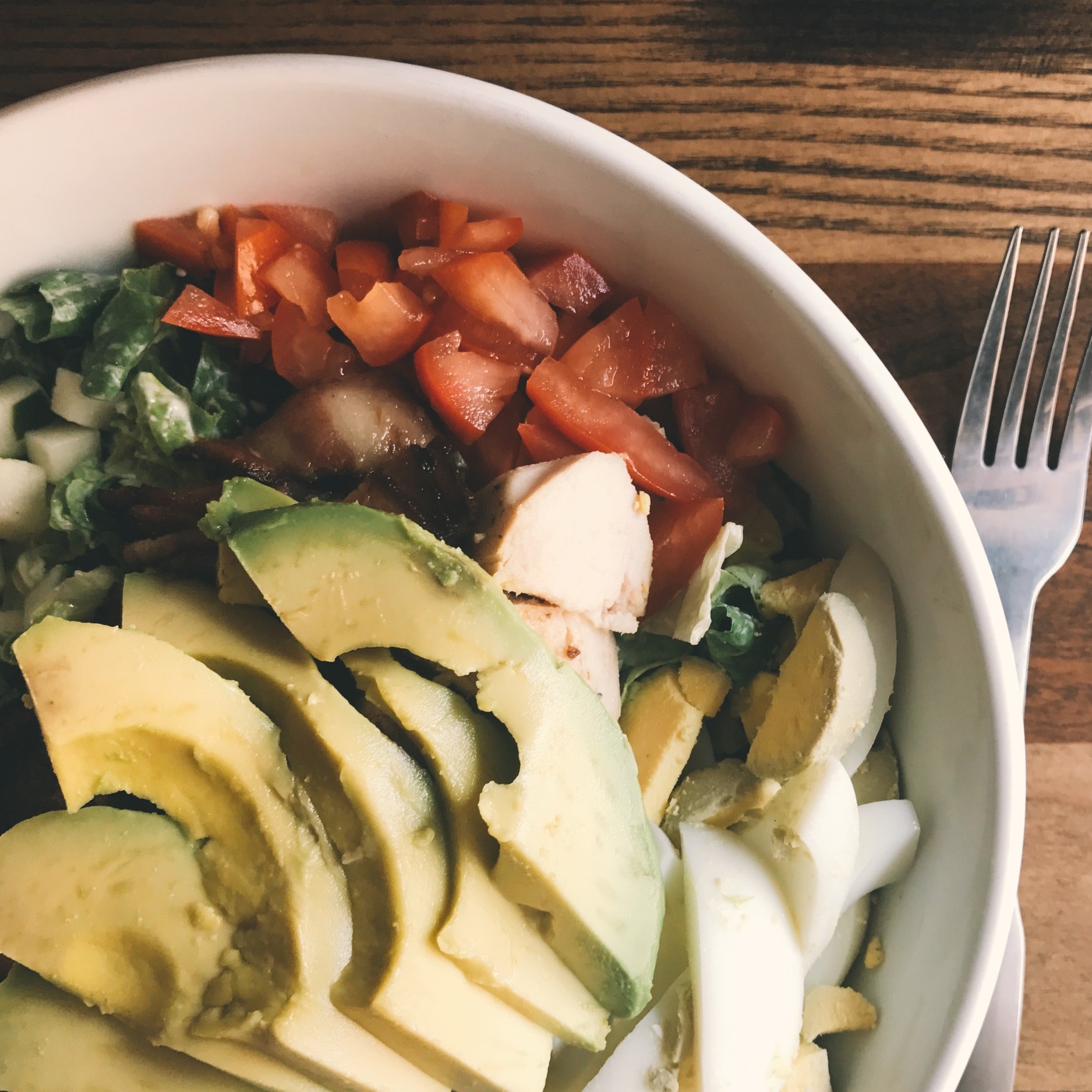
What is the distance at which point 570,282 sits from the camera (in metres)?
1.38

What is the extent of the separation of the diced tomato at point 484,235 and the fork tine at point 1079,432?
0.95 meters

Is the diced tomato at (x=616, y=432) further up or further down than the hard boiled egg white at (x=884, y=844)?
further up

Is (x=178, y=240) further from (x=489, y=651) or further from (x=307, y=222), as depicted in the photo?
(x=489, y=651)

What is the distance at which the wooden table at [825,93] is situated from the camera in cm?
150

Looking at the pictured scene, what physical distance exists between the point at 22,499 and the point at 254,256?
0.48 m

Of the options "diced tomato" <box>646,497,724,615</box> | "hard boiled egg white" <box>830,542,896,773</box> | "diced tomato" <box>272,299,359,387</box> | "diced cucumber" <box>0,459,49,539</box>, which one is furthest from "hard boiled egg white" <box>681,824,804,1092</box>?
"diced cucumber" <box>0,459,49,539</box>

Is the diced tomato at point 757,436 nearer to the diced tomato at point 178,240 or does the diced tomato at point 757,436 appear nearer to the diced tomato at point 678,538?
the diced tomato at point 678,538

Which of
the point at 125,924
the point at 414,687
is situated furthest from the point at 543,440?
the point at 125,924

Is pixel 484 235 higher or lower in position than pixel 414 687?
higher

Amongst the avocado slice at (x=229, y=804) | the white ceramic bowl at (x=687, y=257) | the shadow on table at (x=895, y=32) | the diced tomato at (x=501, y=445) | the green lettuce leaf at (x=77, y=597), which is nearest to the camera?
the avocado slice at (x=229, y=804)

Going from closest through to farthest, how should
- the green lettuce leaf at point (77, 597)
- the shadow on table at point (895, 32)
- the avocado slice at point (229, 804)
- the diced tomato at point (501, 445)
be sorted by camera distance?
1. the avocado slice at point (229, 804)
2. the green lettuce leaf at point (77, 597)
3. the diced tomato at point (501, 445)
4. the shadow on table at point (895, 32)

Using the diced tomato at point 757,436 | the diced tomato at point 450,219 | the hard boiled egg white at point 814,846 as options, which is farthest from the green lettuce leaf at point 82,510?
the hard boiled egg white at point 814,846

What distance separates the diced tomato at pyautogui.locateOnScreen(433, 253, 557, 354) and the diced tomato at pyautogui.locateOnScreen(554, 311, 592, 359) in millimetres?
44

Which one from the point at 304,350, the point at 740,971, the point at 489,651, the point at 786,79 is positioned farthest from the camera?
the point at 786,79
